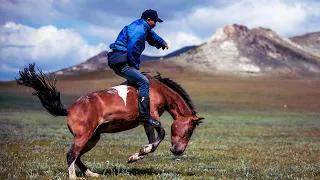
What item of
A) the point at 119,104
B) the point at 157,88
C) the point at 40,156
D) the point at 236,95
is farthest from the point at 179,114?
the point at 236,95

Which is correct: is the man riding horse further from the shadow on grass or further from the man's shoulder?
the shadow on grass

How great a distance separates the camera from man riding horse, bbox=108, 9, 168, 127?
10031 millimetres

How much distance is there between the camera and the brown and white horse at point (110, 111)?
9.59 meters

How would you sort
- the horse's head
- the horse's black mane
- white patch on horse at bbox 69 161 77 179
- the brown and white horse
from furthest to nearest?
the horse's black mane, the horse's head, the brown and white horse, white patch on horse at bbox 69 161 77 179

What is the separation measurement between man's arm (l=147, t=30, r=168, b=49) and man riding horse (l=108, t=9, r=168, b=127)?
86mm

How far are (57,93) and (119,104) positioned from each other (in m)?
1.40

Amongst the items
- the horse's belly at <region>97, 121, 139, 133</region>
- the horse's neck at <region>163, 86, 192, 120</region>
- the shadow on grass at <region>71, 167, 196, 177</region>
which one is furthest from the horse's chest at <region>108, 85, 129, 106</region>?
the shadow on grass at <region>71, 167, 196, 177</region>

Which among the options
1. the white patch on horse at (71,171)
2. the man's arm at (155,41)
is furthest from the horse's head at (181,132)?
the white patch on horse at (71,171)

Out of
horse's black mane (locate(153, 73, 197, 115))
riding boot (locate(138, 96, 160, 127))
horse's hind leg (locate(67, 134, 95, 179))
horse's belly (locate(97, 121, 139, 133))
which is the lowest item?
horse's hind leg (locate(67, 134, 95, 179))

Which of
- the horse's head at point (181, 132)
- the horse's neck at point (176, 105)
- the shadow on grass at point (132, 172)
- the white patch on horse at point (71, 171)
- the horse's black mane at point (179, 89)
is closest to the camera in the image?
the white patch on horse at point (71, 171)

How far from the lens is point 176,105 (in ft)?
35.3

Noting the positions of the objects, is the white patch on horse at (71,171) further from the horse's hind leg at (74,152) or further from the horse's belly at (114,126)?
the horse's belly at (114,126)

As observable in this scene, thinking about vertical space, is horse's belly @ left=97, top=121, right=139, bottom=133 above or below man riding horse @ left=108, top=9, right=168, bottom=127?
below

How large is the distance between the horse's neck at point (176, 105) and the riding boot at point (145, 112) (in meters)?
0.76
